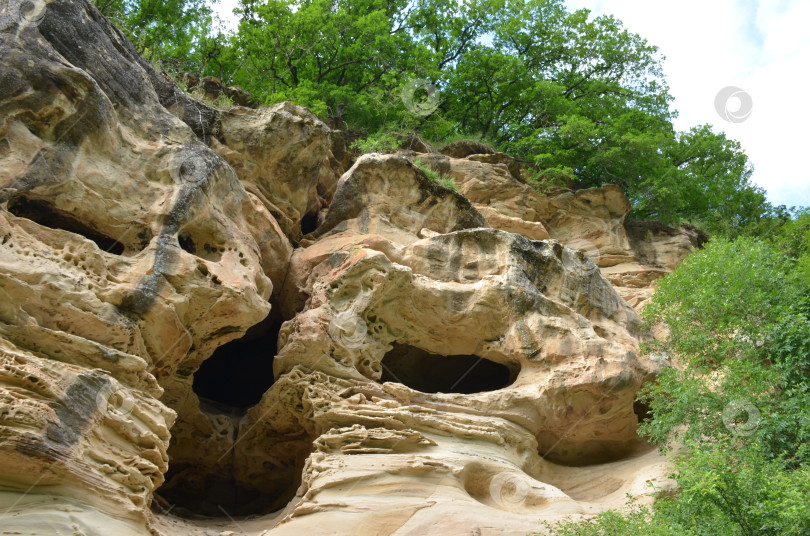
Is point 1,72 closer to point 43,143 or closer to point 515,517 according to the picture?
point 43,143

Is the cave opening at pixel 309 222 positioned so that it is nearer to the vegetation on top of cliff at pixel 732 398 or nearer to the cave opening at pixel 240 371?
the cave opening at pixel 240 371

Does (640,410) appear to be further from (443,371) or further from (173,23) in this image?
(173,23)

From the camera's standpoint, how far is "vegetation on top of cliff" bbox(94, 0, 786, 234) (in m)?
17.3

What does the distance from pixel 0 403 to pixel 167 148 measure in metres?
4.46

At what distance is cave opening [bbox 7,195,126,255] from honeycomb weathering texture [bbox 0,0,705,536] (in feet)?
0.09

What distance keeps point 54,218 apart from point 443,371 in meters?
6.56

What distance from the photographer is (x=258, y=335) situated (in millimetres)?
12102

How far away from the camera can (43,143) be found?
8.16 m

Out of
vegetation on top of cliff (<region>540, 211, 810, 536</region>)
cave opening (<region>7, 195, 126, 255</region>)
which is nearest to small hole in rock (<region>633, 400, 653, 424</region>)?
vegetation on top of cliff (<region>540, 211, 810, 536</region>)

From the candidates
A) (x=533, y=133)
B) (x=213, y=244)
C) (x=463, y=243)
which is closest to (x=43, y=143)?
(x=213, y=244)

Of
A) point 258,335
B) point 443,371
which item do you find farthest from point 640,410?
point 258,335

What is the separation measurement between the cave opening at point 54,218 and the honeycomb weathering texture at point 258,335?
28 mm

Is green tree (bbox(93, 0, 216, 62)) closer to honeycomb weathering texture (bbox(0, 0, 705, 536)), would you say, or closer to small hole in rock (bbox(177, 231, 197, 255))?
honeycomb weathering texture (bbox(0, 0, 705, 536))

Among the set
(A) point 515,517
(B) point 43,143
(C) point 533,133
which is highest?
(C) point 533,133
